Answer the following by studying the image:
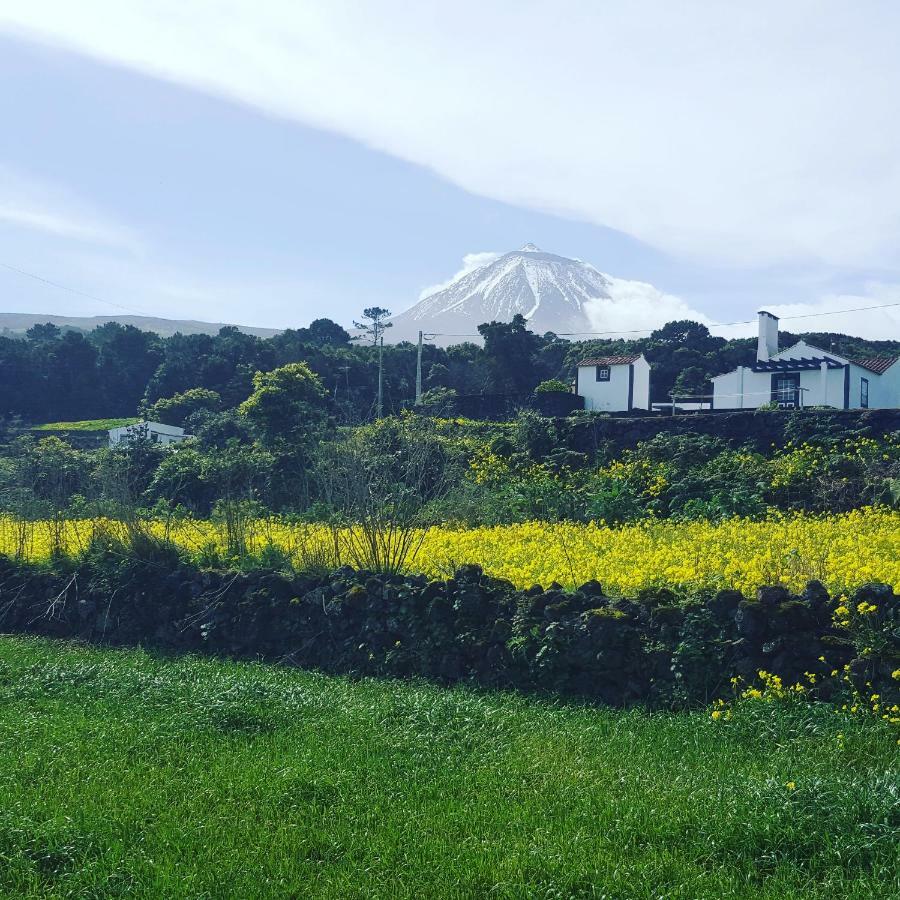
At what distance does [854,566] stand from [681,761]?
4.07 m

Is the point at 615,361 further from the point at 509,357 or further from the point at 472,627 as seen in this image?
the point at 472,627

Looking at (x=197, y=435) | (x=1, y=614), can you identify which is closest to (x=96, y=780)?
(x=1, y=614)

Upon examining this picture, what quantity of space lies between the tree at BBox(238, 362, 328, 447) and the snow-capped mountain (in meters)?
88.4

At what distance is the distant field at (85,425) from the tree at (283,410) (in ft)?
44.5

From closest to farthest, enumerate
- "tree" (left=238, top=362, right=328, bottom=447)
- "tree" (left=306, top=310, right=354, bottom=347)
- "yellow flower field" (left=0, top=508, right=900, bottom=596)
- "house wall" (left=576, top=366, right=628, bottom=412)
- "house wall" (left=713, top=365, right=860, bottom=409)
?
"yellow flower field" (left=0, top=508, right=900, bottom=596) → "house wall" (left=713, top=365, right=860, bottom=409) → "tree" (left=238, top=362, right=328, bottom=447) → "house wall" (left=576, top=366, right=628, bottom=412) → "tree" (left=306, top=310, right=354, bottom=347)

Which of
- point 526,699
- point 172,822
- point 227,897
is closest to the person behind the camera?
point 227,897

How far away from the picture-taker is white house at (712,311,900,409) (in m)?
28.3

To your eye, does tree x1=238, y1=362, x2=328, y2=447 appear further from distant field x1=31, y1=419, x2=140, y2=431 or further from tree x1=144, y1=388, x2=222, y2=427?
distant field x1=31, y1=419, x2=140, y2=431

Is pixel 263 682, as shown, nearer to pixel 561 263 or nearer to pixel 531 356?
pixel 531 356

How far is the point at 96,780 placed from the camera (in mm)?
6293

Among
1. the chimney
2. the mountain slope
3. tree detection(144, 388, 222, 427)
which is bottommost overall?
tree detection(144, 388, 222, 427)

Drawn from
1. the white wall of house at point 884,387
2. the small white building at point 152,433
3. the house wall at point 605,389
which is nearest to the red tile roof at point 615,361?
the house wall at point 605,389

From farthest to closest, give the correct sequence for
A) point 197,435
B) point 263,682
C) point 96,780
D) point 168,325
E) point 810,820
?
point 168,325 → point 197,435 → point 263,682 → point 96,780 → point 810,820

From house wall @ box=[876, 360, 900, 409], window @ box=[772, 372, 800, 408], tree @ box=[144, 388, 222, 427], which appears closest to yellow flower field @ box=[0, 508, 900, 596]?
window @ box=[772, 372, 800, 408]
